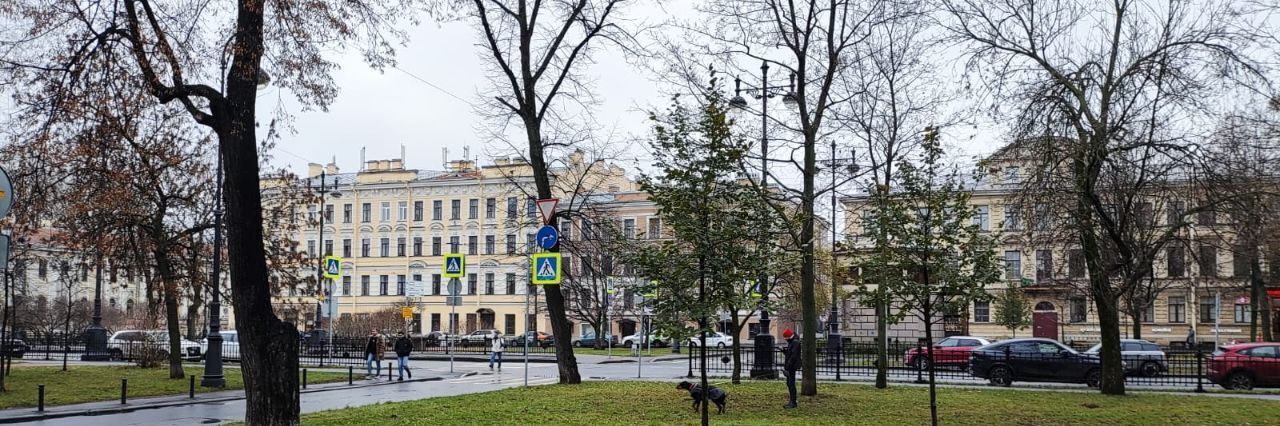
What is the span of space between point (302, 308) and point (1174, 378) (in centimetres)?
2444

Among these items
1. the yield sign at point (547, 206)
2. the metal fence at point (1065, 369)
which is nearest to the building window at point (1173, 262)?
the metal fence at point (1065, 369)

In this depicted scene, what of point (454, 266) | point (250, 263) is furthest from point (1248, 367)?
point (250, 263)

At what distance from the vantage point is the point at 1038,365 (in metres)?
26.8

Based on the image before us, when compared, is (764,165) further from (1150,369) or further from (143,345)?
(143,345)

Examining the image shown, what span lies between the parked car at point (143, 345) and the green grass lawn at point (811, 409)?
17.7 metres

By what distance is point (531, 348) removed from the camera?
172 ft

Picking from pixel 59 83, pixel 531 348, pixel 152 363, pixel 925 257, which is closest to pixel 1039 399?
pixel 925 257

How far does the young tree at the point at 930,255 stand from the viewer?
13992 millimetres

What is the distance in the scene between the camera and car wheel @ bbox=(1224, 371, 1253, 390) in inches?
977

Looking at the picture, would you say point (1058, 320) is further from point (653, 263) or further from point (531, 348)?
point (653, 263)

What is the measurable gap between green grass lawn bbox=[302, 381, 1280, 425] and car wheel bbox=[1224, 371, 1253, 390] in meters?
4.81

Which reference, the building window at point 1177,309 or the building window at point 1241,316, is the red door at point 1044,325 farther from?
the building window at point 1241,316

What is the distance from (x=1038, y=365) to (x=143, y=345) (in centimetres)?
2754

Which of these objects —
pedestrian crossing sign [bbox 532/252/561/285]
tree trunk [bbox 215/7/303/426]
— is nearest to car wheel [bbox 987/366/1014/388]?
pedestrian crossing sign [bbox 532/252/561/285]
